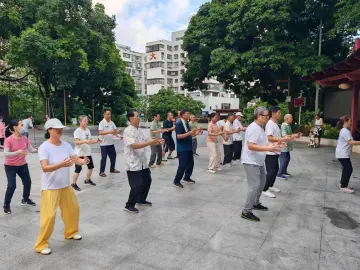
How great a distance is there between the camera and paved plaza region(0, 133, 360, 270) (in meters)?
3.31

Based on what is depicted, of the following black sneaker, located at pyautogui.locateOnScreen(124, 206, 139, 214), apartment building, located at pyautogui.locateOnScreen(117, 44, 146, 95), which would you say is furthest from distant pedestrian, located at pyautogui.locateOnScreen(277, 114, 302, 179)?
apartment building, located at pyautogui.locateOnScreen(117, 44, 146, 95)

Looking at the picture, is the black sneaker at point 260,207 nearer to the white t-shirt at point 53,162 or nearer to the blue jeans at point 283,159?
the blue jeans at point 283,159

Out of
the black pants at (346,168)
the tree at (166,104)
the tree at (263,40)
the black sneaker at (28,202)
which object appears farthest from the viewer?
the tree at (166,104)

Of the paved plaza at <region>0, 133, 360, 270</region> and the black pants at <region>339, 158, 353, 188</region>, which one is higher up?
the black pants at <region>339, 158, 353, 188</region>

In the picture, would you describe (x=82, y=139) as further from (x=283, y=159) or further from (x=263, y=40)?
(x=263, y=40)

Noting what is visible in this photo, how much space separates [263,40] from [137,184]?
13.9 m

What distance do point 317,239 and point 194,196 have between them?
2.47 m

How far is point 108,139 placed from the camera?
293 inches

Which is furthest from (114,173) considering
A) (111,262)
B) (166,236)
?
(111,262)

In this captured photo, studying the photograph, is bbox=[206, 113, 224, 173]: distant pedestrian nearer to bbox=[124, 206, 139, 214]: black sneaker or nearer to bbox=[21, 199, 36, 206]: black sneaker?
bbox=[124, 206, 139, 214]: black sneaker

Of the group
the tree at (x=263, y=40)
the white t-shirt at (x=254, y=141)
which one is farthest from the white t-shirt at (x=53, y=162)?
the tree at (x=263, y=40)

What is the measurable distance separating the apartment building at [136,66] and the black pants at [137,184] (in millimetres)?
68575

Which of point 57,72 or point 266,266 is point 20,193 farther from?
point 57,72

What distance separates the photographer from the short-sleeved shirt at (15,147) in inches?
184
